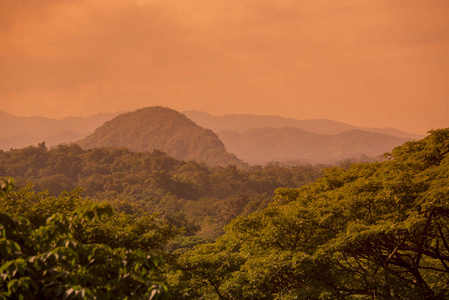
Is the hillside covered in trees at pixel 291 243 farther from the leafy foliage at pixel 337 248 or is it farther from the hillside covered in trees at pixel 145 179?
the hillside covered in trees at pixel 145 179

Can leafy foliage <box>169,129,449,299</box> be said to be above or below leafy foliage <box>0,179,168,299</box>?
below

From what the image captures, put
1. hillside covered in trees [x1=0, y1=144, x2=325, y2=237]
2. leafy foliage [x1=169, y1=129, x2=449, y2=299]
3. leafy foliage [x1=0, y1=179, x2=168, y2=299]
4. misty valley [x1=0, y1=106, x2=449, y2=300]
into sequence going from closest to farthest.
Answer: leafy foliage [x1=0, y1=179, x2=168, y2=299], misty valley [x1=0, y1=106, x2=449, y2=300], leafy foliage [x1=169, y1=129, x2=449, y2=299], hillside covered in trees [x1=0, y1=144, x2=325, y2=237]

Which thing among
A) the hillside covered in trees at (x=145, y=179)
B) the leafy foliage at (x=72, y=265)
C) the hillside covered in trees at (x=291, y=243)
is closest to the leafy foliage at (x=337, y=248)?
the hillside covered in trees at (x=291, y=243)

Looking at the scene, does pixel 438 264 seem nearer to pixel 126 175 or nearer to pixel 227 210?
pixel 227 210

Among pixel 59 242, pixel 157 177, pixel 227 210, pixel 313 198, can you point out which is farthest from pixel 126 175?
pixel 59 242

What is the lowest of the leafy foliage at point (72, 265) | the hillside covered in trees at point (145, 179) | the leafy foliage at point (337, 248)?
the hillside covered in trees at point (145, 179)

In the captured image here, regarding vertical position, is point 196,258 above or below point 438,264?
above

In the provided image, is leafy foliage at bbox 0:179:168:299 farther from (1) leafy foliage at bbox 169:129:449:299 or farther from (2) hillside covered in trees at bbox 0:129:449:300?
(1) leafy foliage at bbox 169:129:449:299

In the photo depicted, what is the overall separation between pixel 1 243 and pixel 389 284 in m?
11.7

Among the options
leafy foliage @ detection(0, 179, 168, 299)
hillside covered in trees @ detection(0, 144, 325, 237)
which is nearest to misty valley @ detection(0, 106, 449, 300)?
leafy foliage @ detection(0, 179, 168, 299)

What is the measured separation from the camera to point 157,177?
9800cm

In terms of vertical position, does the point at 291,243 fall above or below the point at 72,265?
below

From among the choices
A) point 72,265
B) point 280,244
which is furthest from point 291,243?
point 72,265

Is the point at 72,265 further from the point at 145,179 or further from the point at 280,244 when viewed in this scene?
the point at 145,179
